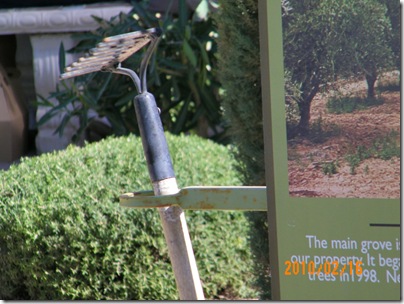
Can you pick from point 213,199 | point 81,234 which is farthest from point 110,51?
point 81,234

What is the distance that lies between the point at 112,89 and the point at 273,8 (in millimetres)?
3456

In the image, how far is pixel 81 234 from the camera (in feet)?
12.3

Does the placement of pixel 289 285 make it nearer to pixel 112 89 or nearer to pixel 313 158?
pixel 313 158

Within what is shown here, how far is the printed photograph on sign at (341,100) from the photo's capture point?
78.0 inches

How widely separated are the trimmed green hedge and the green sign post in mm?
1890

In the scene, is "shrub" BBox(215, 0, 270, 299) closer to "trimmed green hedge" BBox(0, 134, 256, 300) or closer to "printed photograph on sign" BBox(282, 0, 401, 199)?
"trimmed green hedge" BBox(0, 134, 256, 300)

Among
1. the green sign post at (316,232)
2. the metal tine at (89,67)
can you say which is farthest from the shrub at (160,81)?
the green sign post at (316,232)

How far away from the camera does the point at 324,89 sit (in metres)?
2.03

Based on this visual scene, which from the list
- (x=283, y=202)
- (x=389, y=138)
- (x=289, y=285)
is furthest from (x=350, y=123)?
(x=289, y=285)
